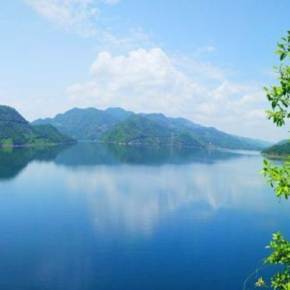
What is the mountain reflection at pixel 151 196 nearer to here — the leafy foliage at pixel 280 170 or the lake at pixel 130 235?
the lake at pixel 130 235

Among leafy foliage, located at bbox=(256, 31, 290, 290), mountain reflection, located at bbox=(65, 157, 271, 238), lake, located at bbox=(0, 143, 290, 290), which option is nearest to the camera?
leafy foliage, located at bbox=(256, 31, 290, 290)

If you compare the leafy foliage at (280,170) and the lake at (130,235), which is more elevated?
the leafy foliage at (280,170)

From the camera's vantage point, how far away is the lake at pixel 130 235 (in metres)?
62.1

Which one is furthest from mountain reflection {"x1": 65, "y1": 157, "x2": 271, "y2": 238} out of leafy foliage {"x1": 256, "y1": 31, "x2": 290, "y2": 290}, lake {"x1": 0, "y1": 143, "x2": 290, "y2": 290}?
leafy foliage {"x1": 256, "y1": 31, "x2": 290, "y2": 290}

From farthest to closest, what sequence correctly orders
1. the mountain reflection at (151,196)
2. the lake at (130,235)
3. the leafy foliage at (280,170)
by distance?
the mountain reflection at (151,196), the lake at (130,235), the leafy foliage at (280,170)

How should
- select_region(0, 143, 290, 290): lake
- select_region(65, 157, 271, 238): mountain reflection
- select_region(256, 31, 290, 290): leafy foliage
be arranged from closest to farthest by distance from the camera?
select_region(256, 31, 290, 290): leafy foliage < select_region(0, 143, 290, 290): lake < select_region(65, 157, 271, 238): mountain reflection

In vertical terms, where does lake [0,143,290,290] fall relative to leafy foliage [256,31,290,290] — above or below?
below

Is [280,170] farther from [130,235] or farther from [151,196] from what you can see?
[151,196]

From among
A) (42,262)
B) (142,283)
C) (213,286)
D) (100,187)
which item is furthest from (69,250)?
(100,187)

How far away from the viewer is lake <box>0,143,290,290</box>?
62.1 meters

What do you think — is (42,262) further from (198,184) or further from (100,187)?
(198,184)

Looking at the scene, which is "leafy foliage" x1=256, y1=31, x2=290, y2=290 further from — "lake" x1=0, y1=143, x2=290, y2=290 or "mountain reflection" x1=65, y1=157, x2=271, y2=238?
"mountain reflection" x1=65, y1=157, x2=271, y2=238

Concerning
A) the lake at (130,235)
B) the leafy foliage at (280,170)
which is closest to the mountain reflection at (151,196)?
the lake at (130,235)

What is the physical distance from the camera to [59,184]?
156250 mm
